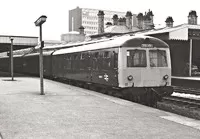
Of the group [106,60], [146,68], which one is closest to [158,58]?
[146,68]

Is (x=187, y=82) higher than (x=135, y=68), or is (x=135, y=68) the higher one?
(x=135, y=68)

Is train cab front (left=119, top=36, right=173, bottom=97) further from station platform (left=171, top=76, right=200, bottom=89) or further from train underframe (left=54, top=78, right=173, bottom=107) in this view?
station platform (left=171, top=76, right=200, bottom=89)

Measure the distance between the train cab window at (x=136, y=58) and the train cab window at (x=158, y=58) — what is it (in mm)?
316

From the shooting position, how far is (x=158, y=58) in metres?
13.8

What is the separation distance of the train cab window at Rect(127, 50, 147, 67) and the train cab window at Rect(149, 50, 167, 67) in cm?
32

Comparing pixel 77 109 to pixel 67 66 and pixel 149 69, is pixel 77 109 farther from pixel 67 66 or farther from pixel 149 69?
pixel 67 66

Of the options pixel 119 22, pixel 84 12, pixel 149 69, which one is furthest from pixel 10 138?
pixel 84 12

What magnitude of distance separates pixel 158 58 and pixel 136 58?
3.31ft

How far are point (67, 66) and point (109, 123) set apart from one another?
13880mm

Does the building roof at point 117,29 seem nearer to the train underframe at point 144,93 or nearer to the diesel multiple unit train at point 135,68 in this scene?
the diesel multiple unit train at point 135,68

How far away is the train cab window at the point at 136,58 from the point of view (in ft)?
43.4

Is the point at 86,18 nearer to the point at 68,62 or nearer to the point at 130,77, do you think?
the point at 68,62

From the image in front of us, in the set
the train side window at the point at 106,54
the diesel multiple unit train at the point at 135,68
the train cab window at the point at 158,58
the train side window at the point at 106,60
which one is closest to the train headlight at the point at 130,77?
the diesel multiple unit train at the point at 135,68

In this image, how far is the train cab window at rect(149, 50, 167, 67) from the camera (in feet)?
44.7
